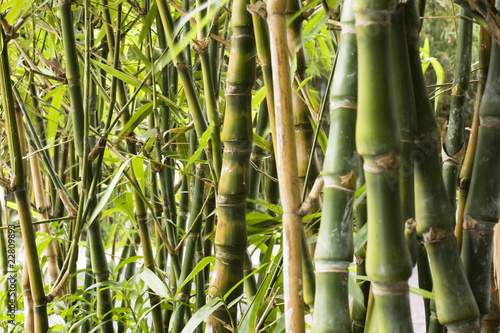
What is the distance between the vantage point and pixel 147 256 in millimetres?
631

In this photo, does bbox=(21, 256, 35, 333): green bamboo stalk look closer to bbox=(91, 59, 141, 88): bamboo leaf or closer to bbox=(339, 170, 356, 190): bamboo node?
bbox=(91, 59, 141, 88): bamboo leaf

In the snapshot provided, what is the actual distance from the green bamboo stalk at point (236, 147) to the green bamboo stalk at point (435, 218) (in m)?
0.15

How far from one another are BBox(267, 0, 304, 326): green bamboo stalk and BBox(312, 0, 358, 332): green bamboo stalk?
20mm

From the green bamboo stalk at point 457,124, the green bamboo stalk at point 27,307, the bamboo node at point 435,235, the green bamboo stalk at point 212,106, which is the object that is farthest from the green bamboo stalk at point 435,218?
the green bamboo stalk at point 27,307

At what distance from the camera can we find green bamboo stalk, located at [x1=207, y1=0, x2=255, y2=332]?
41cm

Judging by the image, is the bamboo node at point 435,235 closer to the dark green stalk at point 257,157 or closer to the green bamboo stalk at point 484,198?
the green bamboo stalk at point 484,198

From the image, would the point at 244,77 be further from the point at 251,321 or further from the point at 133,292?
the point at 133,292

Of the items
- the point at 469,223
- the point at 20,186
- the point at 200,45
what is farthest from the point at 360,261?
the point at 20,186

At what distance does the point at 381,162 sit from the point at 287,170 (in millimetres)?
68

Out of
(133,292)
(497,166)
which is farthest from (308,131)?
(133,292)

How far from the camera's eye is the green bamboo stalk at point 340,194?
27cm

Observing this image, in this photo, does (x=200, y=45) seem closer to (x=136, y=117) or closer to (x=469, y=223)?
(x=136, y=117)

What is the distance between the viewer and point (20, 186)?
537 millimetres

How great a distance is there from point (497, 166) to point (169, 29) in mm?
303
